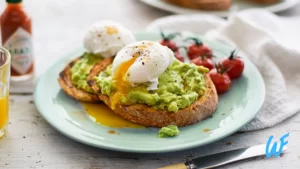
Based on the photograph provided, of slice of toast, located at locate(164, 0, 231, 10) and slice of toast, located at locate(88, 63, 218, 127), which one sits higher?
slice of toast, located at locate(164, 0, 231, 10)

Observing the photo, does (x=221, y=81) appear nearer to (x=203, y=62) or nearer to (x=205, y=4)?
(x=203, y=62)

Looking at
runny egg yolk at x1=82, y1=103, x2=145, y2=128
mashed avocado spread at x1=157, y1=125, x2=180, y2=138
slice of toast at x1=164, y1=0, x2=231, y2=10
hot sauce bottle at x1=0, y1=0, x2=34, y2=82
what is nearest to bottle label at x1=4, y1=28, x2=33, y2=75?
hot sauce bottle at x1=0, y1=0, x2=34, y2=82

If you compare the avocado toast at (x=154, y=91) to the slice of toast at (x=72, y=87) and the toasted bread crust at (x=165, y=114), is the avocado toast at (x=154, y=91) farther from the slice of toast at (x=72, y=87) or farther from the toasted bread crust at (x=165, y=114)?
the slice of toast at (x=72, y=87)

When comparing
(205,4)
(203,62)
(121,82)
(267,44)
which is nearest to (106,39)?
(121,82)

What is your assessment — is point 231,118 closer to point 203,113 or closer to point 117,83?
point 203,113

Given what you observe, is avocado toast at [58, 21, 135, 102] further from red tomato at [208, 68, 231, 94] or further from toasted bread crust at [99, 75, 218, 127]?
red tomato at [208, 68, 231, 94]

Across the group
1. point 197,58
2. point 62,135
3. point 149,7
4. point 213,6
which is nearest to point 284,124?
point 197,58

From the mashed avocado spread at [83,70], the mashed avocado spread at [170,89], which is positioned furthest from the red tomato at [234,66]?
the mashed avocado spread at [83,70]
